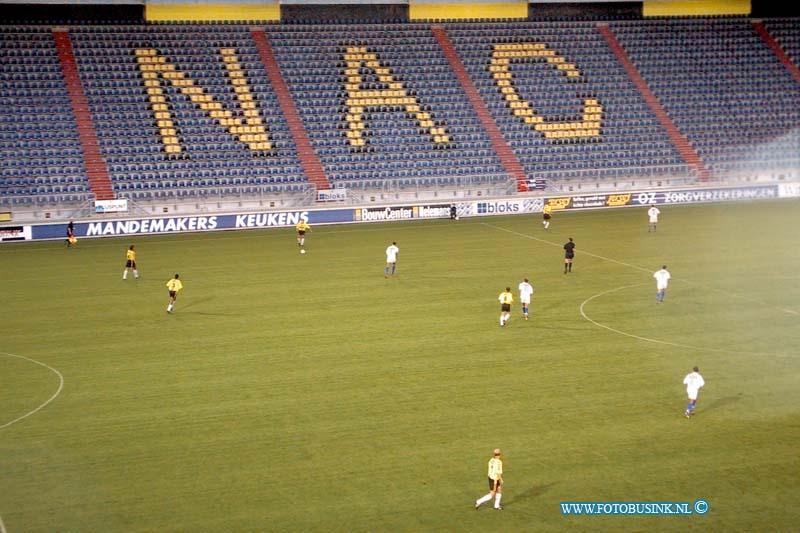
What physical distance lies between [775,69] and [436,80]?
90.1 feet

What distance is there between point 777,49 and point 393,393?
202 ft

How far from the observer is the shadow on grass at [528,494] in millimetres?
17000

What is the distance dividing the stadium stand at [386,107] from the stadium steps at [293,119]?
0.92ft

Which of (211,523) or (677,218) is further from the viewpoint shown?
(677,218)

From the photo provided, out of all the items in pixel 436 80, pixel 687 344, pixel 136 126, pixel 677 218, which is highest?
pixel 436 80

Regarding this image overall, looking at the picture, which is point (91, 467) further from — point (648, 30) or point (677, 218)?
point (648, 30)

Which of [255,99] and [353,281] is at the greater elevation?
[255,99]

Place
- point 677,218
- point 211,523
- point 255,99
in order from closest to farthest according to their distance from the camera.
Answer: point 211,523 → point 677,218 → point 255,99

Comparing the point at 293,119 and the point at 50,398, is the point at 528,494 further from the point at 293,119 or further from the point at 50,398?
the point at 293,119

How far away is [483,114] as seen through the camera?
63.0 metres

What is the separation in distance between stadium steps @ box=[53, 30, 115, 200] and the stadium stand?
389 mm

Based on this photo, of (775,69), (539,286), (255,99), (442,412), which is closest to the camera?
(442,412)

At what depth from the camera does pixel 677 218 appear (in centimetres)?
5291

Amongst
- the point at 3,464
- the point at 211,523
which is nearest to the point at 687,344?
the point at 211,523
